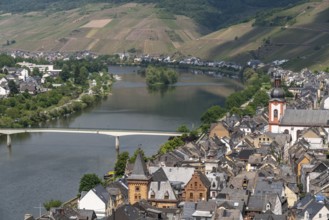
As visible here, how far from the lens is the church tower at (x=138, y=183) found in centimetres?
3644

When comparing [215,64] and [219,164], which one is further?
[215,64]

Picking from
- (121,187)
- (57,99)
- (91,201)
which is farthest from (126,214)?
(57,99)

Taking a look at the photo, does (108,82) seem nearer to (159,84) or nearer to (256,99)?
(159,84)

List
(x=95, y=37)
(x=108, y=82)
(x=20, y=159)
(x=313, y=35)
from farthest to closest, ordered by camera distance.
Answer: (x=95, y=37) < (x=313, y=35) < (x=108, y=82) < (x=20, y=159)

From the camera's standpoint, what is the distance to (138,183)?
3647 cm

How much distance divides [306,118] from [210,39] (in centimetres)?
11463

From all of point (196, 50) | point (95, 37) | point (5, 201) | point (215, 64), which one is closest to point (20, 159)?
point (5, 201)

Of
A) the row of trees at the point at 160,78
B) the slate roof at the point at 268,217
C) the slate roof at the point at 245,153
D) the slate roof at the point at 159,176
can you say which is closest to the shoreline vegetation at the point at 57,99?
the row of trees at the point at 160,78

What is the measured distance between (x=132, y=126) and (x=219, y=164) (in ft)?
82.7

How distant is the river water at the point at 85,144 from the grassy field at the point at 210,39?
29708 millimetres

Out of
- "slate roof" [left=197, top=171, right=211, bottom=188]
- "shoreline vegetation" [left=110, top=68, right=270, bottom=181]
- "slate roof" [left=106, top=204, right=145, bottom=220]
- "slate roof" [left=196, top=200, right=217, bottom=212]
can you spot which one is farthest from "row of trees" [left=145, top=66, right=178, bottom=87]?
"slate roof" [left=106, top=204, right=145, bottom=220]

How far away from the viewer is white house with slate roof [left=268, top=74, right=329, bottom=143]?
54.8m

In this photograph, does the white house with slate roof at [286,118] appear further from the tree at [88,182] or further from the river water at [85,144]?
the tree at [88,182]

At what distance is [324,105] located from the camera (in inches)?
2628
